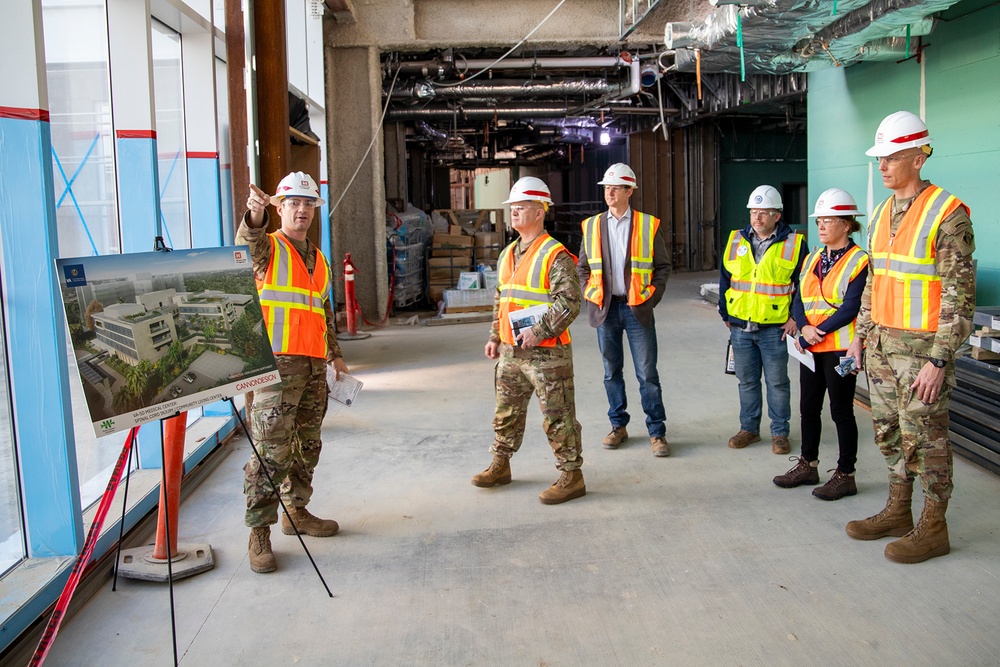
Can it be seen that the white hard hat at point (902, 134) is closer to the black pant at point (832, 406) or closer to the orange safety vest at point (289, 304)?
the black pant at point (832, 406)

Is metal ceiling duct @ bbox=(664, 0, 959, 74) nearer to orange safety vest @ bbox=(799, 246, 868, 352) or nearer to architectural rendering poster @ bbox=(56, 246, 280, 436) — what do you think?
orange safety vest @ bbox=(799, 246, 868, 352)

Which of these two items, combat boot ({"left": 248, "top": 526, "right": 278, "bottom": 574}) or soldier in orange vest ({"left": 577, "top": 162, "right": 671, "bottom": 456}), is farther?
soldier in orange vest ({"left": 577, "top": 162, "right": 671, "bottom": 456})

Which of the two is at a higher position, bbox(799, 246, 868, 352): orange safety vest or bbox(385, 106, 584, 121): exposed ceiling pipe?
bbox(385, 106, 584, 121): exposed ceiling pipe

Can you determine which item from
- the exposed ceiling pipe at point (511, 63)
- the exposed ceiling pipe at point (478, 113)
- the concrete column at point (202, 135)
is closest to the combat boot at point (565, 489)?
the concrete column at point (202, 135)

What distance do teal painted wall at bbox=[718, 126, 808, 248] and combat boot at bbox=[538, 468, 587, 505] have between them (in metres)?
16.4

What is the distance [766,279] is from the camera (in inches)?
210

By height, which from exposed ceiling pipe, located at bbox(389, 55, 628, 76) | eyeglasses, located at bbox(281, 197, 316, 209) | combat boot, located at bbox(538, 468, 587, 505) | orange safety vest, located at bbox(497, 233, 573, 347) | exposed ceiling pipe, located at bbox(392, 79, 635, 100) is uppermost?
exposed ceiling pipe, located at bbox(389, 55, 628, 76)

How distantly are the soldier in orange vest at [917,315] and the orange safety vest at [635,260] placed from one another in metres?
1.73

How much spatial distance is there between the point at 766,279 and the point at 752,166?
16.3 m

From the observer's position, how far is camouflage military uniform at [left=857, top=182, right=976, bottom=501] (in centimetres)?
365

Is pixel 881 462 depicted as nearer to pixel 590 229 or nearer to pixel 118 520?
pixel 590 229

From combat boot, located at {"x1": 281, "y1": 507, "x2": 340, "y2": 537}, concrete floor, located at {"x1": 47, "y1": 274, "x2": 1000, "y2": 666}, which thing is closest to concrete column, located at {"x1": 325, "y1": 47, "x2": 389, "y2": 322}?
concrete floor, located at {"x1": 47, "y1": 274, "x2": 1000, "y2": 666}

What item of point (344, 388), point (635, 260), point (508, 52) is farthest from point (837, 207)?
point (508, 52)

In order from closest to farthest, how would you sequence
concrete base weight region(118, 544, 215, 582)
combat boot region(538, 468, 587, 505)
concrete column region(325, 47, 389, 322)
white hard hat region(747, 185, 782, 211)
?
concrete base weight region(118, 544, 215, 582)
combat boot region(538, 468, 587, 505)
white hard hat region(747, 185, 782, 211)
concrete column region(325, 47, 389, 322)
